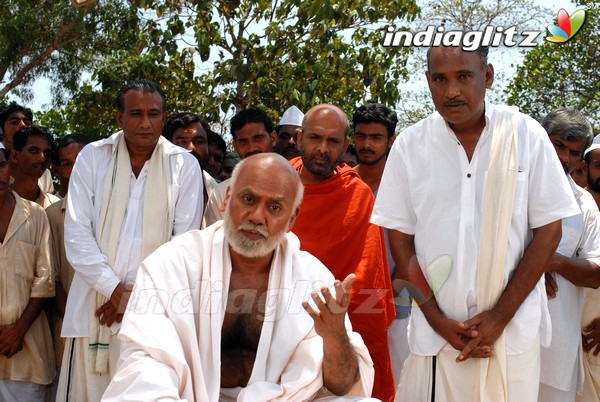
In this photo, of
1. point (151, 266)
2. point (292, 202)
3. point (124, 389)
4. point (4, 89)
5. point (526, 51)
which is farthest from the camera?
point (526, 51)

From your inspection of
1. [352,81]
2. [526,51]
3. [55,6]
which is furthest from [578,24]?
[55,6]

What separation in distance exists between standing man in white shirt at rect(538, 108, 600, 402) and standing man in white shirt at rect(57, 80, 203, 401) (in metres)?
2.47

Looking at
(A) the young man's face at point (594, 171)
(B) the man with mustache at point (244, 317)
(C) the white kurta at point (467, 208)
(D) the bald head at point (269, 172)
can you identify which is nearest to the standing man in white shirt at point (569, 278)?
(A) the young man's face at point (594, 171)

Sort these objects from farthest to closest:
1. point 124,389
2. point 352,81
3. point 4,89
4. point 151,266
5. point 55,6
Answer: point 4,89
point 55,6
point 352,81
point 151,266
point 124,389

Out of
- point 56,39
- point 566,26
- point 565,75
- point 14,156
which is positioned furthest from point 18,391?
point 565,75

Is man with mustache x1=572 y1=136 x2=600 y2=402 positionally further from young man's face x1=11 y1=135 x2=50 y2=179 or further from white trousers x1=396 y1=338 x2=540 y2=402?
young man's face x1=11 y1=135 x2=50 y2=179

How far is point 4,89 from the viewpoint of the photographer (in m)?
13.5

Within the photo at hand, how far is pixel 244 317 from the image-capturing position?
416 cm

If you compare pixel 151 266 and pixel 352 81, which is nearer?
pixel 151 266

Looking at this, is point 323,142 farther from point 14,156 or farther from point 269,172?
point 14,156

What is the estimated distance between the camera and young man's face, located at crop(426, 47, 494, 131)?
414 centimetres

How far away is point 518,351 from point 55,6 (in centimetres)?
1075

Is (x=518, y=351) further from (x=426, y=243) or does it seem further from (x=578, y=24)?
(x=578, y=24)

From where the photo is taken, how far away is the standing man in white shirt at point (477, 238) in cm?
402
